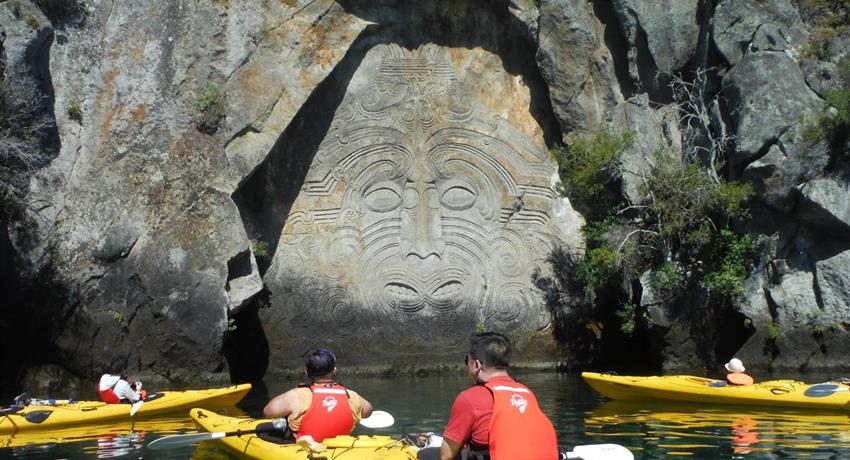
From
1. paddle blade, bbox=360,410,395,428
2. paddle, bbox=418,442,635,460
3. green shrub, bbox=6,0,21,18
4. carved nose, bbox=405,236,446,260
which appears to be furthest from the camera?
carved nose, bbox=405,236,446,260

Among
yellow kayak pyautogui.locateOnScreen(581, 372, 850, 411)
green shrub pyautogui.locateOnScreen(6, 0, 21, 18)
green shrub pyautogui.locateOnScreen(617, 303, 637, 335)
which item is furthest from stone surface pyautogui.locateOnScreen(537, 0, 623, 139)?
green shrub pyautogui.locateOnScreen(6, 0, 21, 18)

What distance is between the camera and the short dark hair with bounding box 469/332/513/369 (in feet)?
21.9

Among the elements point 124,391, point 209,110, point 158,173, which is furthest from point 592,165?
point 124,391

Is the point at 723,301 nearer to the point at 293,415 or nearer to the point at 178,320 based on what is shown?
the point at 178,320

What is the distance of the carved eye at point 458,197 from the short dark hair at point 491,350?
14.3 meters

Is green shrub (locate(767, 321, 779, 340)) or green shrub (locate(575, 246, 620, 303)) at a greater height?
green shrub (locate(575, 246, 620, 303))

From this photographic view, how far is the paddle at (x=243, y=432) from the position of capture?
32.4 feet

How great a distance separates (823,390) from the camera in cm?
1344

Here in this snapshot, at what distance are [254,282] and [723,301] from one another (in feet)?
26.2

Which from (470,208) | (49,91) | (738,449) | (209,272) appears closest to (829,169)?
(470,208)

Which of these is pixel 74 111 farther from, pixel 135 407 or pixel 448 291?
pixel 448 291

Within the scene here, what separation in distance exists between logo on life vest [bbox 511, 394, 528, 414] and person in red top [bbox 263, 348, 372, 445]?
102 inches

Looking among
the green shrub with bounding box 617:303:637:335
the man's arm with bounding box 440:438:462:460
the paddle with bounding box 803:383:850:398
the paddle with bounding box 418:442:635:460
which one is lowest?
the paddle with bounding box 418:442:635:460

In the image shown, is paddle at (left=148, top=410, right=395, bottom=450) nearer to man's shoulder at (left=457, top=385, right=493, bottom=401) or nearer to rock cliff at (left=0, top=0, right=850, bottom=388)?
man's shoulder at (left=457, top=385, right=493, bottom=401)
